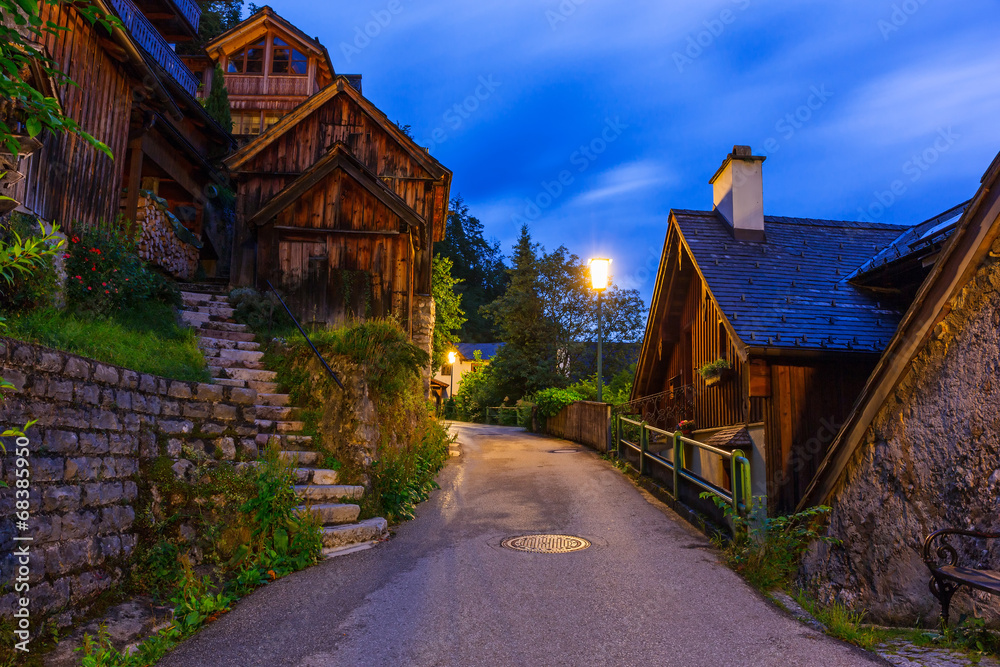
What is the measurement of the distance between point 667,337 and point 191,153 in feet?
52.0

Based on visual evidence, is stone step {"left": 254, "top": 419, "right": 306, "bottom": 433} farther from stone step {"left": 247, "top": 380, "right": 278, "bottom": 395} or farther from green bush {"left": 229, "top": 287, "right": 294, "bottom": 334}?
green bush {"left": 229, "top": 287, "right": 294, "bottom": 334}

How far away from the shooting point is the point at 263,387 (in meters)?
8.98

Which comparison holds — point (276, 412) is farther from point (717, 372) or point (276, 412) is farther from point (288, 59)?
point (288, 59)

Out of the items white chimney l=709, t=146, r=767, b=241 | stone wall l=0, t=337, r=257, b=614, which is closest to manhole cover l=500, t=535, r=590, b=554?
stone wall l=0, t=337, r=257, b=614

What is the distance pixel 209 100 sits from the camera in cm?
2434

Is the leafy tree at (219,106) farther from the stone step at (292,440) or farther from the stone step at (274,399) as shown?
the stone step at (292,440)

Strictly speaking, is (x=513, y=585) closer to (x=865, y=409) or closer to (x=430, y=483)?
(x=865, y=409)

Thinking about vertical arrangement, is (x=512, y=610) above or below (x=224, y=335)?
below

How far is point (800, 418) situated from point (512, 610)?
20.7 ft

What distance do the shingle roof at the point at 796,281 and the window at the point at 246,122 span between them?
22.1m

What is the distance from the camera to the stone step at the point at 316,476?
754cm

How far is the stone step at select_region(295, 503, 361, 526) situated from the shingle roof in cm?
603

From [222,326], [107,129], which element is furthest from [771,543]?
[107,129]

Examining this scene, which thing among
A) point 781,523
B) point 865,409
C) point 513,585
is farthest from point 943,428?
point 513,585
